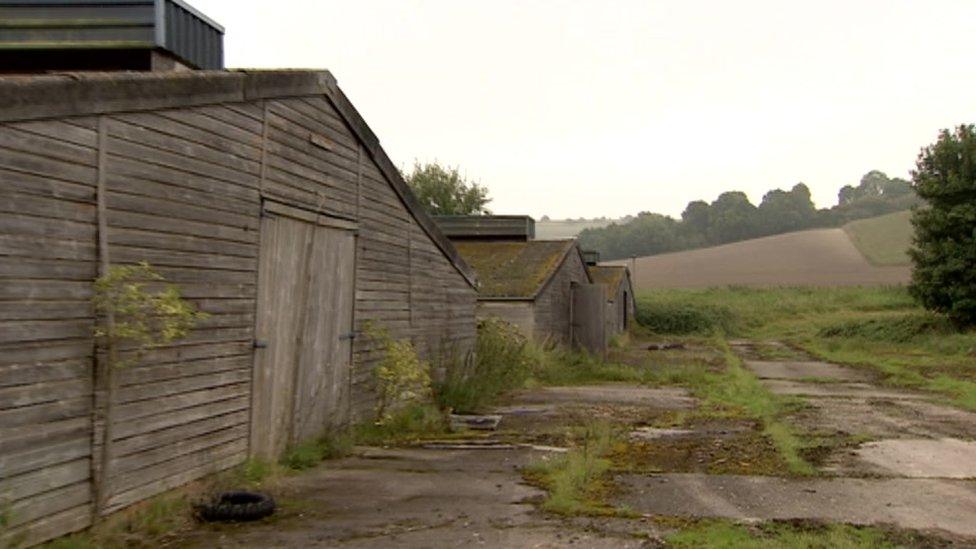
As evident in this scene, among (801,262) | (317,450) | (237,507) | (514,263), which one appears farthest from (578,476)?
(801,262)

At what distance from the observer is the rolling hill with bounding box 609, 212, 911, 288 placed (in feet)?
227

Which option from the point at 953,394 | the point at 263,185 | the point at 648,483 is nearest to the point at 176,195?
the point at 263,185

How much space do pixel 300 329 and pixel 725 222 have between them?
118 m

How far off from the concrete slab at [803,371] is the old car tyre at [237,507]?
58.8ft

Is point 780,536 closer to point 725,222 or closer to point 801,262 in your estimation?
point 801,262

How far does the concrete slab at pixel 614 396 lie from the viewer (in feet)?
55.6

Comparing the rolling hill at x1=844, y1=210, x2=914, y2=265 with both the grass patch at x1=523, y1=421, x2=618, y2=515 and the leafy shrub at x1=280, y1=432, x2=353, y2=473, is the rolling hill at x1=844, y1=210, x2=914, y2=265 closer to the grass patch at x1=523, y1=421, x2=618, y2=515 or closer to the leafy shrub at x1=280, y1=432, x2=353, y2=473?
the grass patch at x1=523, y1=421, x2=618, y2=515

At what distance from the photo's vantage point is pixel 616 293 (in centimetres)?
4072

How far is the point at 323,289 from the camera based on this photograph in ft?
33.3

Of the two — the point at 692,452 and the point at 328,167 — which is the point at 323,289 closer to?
the point at 328,167

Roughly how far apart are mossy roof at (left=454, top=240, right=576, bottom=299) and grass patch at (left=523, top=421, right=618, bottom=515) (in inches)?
575

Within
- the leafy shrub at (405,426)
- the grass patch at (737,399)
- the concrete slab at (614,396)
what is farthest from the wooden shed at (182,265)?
the concrete slab at (614,396)

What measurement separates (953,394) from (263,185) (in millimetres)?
15446

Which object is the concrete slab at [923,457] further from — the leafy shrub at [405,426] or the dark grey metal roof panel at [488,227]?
the dark grey metal roof panel at [488,227]
